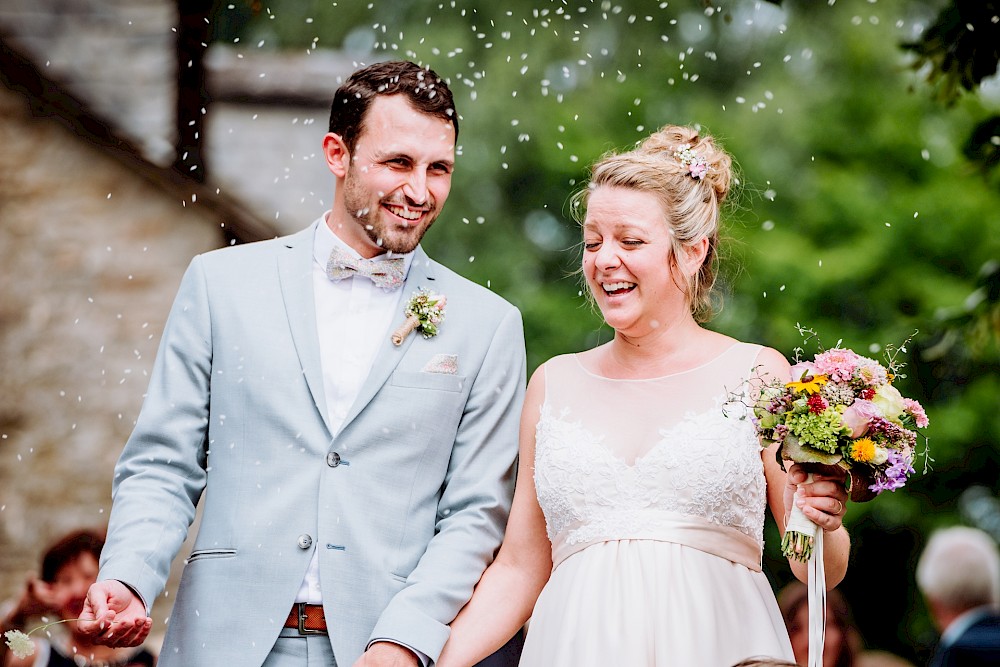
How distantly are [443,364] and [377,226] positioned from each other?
0.43m

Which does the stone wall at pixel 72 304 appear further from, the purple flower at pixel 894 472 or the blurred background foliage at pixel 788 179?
the purple flower at pixel 894 472

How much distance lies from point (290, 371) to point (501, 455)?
644 millimetres

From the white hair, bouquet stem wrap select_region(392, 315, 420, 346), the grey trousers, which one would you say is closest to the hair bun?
bouquet stem wrap select_region(392, 315, 420, 346)

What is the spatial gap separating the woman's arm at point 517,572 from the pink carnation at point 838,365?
2.99ft

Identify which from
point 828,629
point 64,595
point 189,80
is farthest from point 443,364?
point 189,80

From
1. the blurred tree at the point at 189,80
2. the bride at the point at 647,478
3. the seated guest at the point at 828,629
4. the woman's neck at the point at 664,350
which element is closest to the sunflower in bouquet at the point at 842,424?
the bride at the point at 647,478

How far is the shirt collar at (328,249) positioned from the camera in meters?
3.66

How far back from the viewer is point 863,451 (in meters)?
3.01

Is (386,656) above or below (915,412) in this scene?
below

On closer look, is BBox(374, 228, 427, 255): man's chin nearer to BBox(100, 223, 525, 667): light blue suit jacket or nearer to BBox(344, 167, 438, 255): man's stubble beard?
BBox(344, 167, 438, 255): man's stubble beard

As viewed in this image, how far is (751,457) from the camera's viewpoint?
341 centimetres

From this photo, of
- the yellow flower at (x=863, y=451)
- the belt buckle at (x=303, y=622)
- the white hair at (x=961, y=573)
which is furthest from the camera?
the white hair at (x=961, y=573)

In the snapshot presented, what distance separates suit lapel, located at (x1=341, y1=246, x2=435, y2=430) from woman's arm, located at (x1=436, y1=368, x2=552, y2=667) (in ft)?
1.47

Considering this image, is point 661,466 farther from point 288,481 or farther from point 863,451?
point 288,481
